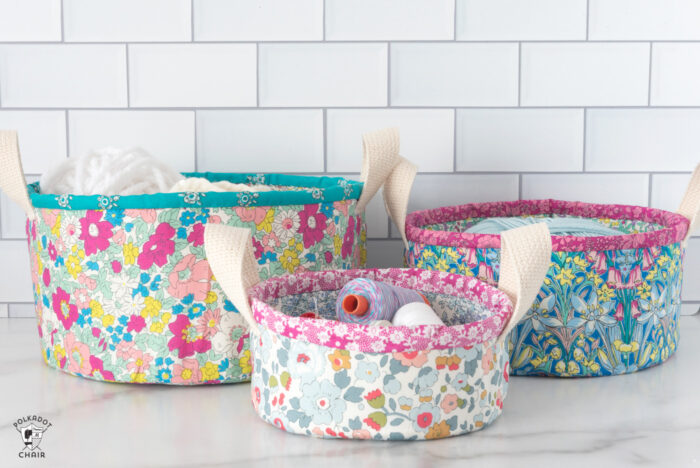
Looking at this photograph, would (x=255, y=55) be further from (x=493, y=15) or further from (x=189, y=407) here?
(x=189, y=407)

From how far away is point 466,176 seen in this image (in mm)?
1341

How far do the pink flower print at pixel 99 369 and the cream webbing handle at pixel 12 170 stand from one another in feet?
0.68

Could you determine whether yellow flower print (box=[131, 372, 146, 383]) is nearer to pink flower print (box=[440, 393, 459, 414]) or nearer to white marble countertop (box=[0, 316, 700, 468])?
white marble countertop (box=[0, 316, 700, 468])

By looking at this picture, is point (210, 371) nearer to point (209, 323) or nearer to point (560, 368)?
point (209, 323)

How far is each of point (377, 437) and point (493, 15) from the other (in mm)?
766

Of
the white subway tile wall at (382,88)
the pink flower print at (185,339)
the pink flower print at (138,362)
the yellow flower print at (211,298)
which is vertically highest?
the white subway tile wall at (382,88)

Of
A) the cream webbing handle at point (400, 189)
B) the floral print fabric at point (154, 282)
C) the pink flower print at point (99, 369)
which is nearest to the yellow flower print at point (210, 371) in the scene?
the floral print fabric at point (154, 282)

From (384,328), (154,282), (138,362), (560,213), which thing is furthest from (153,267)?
(560,213)

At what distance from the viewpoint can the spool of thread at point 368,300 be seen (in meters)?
0.94

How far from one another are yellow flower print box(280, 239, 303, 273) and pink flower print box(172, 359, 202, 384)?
17cm

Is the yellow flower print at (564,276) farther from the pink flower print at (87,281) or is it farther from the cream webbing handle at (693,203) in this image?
the pink flower print at (87,281)

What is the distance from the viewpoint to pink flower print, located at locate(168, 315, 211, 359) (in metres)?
0.98

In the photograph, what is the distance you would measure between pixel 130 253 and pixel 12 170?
8.6 inches

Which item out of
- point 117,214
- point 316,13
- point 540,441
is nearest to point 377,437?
point 540,441
